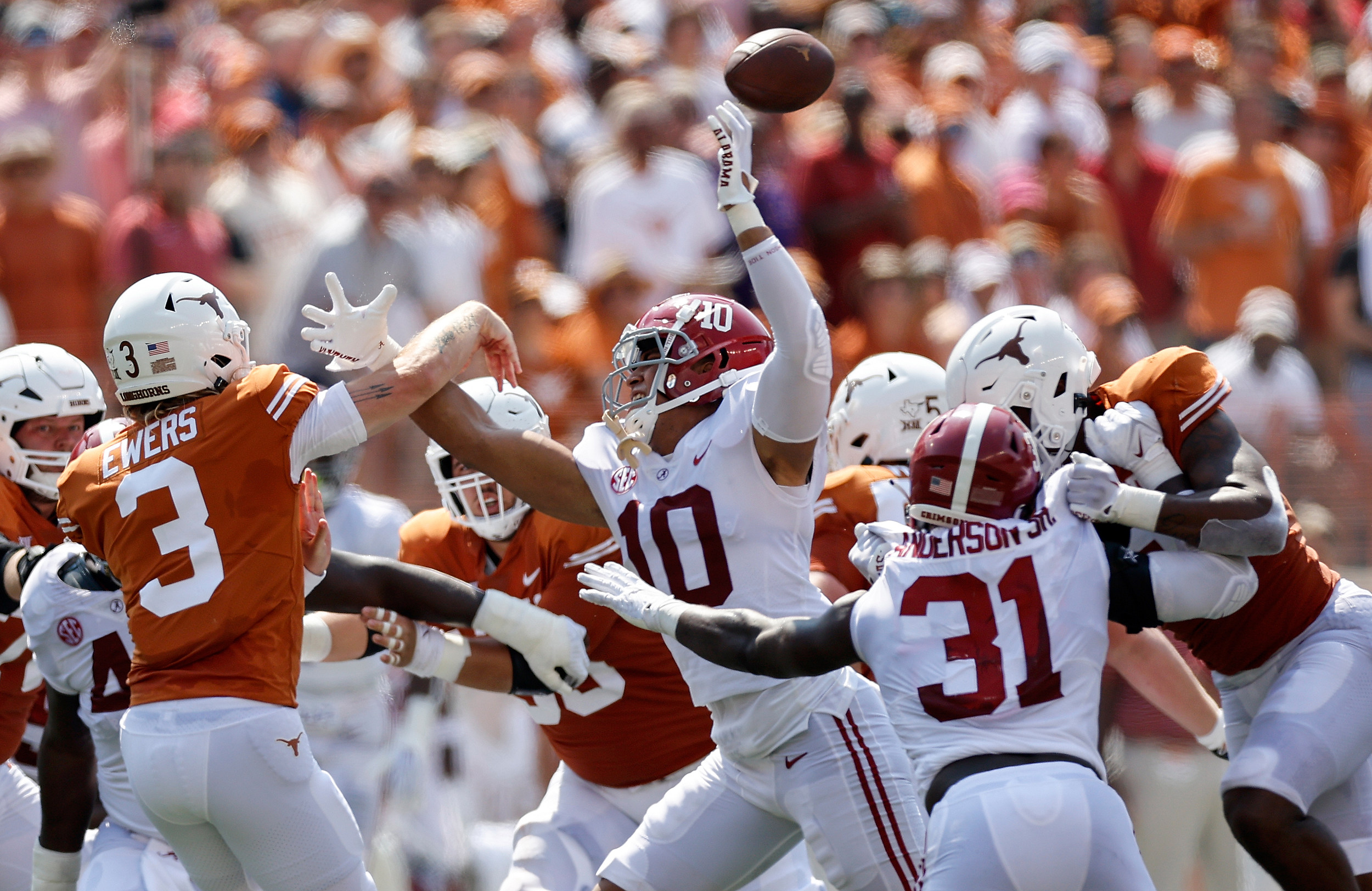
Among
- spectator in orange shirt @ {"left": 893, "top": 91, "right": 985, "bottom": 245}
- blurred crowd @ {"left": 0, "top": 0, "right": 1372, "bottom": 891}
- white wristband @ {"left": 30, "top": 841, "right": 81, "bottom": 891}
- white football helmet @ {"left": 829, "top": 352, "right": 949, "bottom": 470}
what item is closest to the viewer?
white wristband @ {"left": 30, "top": 841, "right": 81, "bottom": 891}

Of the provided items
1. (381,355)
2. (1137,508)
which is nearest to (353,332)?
(381,355)

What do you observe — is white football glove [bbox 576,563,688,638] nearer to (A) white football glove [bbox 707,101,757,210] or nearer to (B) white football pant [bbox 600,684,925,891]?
(B) white football pant [bbox 600,684,925,891]

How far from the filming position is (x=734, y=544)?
4449mm

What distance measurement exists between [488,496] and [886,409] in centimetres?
130

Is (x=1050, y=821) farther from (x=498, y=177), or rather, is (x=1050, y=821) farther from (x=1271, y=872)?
(x=498, y=177)

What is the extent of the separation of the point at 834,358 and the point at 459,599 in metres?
4.10

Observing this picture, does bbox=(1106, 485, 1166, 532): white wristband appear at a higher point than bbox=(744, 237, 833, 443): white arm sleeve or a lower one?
lower

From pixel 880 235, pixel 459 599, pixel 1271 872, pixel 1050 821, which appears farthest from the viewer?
pixel 880 235

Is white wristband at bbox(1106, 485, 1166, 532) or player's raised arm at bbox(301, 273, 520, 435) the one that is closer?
white wristband at bbox(1106, 485, 1166, 532)

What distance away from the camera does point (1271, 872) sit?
4.36 m

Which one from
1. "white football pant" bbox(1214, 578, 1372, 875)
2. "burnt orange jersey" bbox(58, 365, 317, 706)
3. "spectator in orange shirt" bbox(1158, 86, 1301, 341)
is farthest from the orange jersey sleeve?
"spectator in orange shirt" bbox(1158, 86, 1301, 341)

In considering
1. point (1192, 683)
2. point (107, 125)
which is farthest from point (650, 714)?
point (107, 125)

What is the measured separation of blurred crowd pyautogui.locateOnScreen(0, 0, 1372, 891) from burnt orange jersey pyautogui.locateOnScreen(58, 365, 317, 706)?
12.5 feet

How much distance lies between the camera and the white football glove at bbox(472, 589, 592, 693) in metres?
4.93
